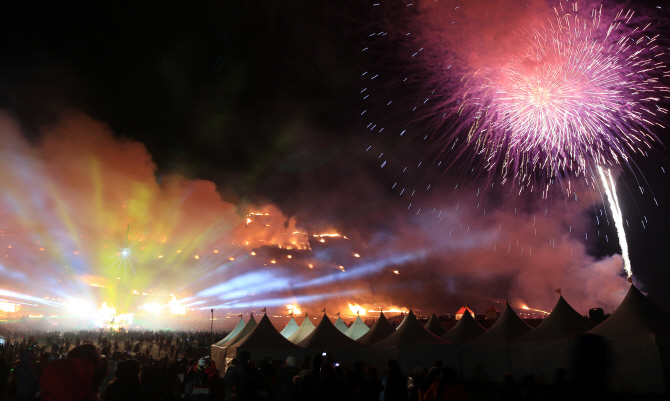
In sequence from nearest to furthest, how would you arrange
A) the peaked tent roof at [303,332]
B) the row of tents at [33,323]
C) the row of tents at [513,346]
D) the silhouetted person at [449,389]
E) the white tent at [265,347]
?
the silhouetted person at [449,389]
the row of tents at [513,346]
the white tent at [265,347]
the peaked tent roof at [303,332]
the row of tents at [33,323]

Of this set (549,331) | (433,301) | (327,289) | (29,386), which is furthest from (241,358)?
(433,301)

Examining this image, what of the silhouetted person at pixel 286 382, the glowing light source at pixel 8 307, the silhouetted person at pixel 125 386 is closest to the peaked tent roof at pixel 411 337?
the silhouetted person at pixel 286 382

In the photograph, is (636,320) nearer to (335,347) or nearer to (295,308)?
(335,347)

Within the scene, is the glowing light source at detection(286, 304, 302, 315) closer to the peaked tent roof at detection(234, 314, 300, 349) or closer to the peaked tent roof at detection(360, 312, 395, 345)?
the peaked tent roof at detection(360, 312, 395, 345)

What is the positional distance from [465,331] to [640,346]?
309 inches

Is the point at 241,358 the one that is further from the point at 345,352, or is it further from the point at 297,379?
the point at 345,352

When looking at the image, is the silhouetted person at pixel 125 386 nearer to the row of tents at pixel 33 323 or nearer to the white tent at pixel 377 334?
the white tent at pixel 377 334

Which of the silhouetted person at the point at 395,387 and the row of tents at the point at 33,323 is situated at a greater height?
the row of tents at the point at 33,323

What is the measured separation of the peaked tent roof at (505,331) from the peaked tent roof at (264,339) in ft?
25.0

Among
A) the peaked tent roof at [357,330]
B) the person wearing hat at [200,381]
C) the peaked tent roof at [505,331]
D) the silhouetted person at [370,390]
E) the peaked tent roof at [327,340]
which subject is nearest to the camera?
the silhouetted person at [370,390]

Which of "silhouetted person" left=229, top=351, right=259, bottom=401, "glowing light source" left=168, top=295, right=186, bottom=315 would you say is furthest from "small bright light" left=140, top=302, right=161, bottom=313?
"silhouetted person" left=229, top=351, right=259, bottom=401

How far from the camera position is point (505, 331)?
14.8 m

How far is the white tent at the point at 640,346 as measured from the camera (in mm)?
9984

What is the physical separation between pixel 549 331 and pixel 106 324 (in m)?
49.9
